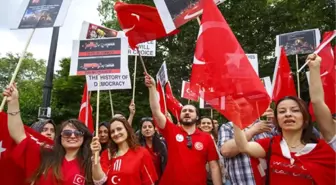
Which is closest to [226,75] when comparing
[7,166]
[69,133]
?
[69,133]

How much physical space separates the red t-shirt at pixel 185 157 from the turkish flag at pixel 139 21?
3.99 ft

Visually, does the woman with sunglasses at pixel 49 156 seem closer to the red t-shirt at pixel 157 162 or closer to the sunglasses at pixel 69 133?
the sunglasses at pixel 69 133

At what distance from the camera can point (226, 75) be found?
3338 mm

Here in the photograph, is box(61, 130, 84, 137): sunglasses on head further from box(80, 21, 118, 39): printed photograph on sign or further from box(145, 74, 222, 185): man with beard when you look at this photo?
box(80, 21, 118, 39): printed photograph on sign

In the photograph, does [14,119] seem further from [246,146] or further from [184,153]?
[246,146]

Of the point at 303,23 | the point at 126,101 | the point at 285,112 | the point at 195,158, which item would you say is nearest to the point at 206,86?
the point at 285,112

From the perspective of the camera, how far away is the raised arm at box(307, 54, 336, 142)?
3.35m

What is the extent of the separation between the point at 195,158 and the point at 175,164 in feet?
0.81

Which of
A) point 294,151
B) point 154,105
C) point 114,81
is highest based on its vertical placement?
point 114,81

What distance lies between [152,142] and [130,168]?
165 centimetres

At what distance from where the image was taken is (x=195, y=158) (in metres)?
4.60

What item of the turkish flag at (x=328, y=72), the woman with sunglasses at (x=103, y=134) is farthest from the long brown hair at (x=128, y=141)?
the turkish flag at (x=328, y=72)

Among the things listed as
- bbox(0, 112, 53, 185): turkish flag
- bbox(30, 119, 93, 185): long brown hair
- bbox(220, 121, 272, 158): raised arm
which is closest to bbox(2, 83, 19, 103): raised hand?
bbox(0, 112, 53, 185): turkish flag

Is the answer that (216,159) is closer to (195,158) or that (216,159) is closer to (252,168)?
(195,158)
